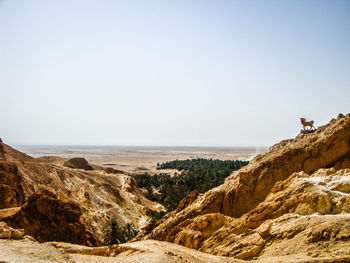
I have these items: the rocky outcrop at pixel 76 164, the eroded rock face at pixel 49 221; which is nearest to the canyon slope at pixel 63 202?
the eroded rock face at pixel 49 221

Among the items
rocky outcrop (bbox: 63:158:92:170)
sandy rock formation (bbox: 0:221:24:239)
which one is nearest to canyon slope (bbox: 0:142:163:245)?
rocky outcrop (bbox: 63:158:92:170)

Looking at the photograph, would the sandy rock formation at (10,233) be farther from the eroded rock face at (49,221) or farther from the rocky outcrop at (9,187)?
the rocky outcrop at (9,187)

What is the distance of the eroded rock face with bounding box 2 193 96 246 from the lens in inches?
779

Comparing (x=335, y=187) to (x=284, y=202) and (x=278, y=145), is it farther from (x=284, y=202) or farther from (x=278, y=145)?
(x=278, y=145)

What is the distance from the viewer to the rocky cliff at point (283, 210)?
32.8 feet

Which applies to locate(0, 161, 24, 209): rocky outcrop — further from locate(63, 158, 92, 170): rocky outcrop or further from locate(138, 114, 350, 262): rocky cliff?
locate(63, 158, 92, 170): rocky outcrop

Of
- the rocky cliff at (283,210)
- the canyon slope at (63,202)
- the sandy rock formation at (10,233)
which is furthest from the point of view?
the canyon slope at (63,202)

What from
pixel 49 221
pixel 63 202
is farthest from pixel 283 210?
pixel 63 202

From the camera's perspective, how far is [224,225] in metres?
14.0

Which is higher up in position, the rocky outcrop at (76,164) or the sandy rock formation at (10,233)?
the sandy rock formation at (10,233)

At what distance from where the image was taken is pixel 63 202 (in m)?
23.4

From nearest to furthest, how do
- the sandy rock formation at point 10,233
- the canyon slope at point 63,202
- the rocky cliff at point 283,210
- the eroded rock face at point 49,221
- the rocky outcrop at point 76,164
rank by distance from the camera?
1. the rocky cliff at point 283,210
2. the sandy rock formation at point 10,233
3. the eroded rock face at point 49,221
4. the canyon slope at point 63,202
5. the rocky outcrop at point 76,164

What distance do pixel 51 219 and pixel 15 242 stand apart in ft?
34.9

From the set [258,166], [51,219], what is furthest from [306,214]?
[51,219]
